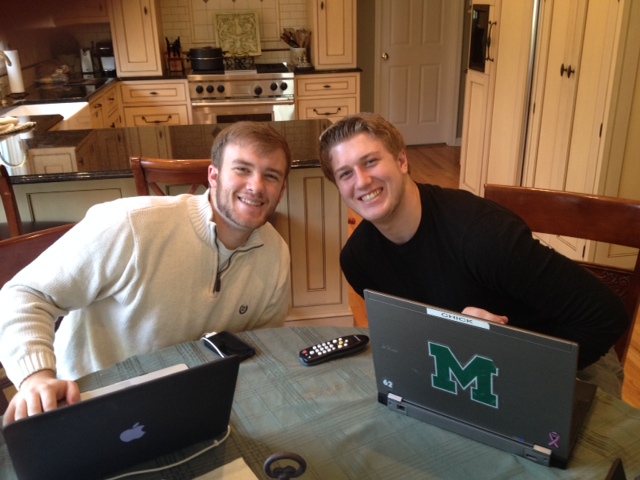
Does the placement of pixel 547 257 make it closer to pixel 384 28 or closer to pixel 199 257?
pixel 199 257

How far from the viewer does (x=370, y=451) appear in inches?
37.8

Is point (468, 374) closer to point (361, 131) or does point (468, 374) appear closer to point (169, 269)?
point (361, 131)

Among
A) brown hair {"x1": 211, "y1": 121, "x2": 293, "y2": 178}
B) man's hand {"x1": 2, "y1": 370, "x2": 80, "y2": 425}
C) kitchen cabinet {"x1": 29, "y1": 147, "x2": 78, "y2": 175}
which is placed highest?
brown hair {"x1": 211, "y1": 121, "x2": 293, "y2": 178}

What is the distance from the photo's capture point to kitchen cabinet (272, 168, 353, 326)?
2.45m

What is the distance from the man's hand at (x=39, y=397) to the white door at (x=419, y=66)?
5.34 meters

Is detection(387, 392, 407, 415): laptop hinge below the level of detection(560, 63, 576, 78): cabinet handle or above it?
below

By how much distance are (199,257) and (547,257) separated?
0.78 m

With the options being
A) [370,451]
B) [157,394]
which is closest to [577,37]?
[370,451]

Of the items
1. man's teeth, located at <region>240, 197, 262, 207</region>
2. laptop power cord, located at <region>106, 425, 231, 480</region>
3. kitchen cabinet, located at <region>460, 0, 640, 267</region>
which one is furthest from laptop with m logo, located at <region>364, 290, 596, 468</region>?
kitchen cabinet, located at <region>460, 0, 640, 267</region>

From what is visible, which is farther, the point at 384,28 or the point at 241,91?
the point at 384,28

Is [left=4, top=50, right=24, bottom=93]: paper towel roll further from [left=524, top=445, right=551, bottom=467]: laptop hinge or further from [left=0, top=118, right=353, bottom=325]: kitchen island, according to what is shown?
[left=524, top=445, right=551, bottom=467]: laptop hinge

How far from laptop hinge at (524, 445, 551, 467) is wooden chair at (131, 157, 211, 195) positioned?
4.61ft

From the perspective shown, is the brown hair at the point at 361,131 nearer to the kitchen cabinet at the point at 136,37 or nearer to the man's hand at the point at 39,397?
the man's hand at the point at 39,397

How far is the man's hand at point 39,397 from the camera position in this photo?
0.99 m
